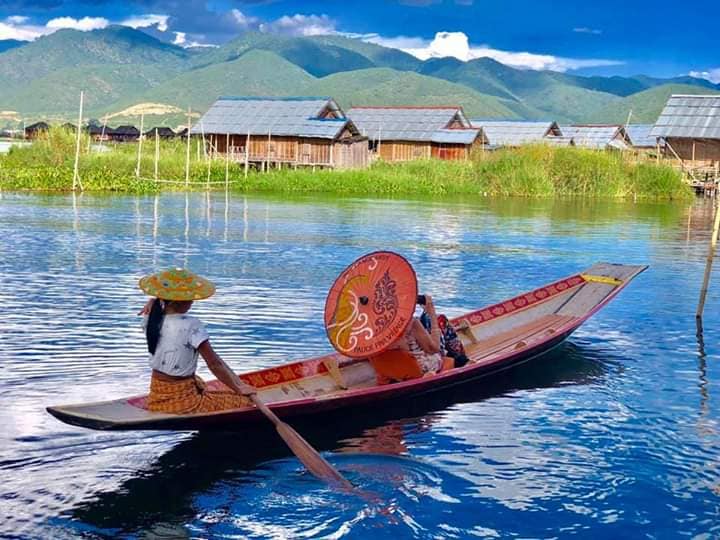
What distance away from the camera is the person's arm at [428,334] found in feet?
26.7

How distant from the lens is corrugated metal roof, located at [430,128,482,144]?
174 feet

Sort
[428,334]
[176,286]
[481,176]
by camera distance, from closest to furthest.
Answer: [176,286], [428,334], [481,176]

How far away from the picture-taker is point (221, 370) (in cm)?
670

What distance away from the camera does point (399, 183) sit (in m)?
43.2

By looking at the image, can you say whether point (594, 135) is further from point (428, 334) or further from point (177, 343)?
point (177, 343)

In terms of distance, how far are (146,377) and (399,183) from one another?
3434cm

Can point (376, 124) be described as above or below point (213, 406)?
above

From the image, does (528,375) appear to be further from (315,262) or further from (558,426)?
(315,262)

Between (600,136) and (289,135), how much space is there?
73.7ft

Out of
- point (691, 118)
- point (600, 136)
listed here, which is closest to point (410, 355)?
point (691, 118)

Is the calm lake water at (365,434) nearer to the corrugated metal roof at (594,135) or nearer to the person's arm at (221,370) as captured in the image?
the person's arm at (221,370)

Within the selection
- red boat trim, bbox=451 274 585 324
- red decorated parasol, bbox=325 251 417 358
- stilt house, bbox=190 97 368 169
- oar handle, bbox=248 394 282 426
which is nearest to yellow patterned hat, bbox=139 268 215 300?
oar handle, bbox=248 394 282 426

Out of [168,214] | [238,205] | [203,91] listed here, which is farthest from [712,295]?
[203,91]

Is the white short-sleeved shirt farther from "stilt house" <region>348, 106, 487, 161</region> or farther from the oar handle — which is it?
"stilt house" <region>348, 106, 487, 161</region>
